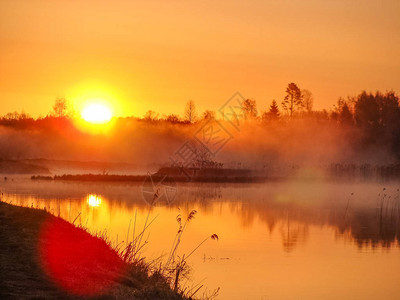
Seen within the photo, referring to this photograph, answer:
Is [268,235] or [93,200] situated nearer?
[268,235]

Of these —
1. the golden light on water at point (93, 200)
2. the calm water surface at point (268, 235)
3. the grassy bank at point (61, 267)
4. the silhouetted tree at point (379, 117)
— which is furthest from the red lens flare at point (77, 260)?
the silhouetted tree at point (379, 117)

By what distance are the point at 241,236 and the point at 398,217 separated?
12451mm

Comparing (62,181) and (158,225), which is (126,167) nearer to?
(62,181)

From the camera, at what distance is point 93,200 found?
3844cm

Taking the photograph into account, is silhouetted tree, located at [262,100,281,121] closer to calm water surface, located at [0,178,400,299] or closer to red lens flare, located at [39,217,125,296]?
calm water surface, located at [0,178,400,299]

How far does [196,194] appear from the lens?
4494 centimetres

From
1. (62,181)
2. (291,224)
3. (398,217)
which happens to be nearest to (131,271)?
(291,224)

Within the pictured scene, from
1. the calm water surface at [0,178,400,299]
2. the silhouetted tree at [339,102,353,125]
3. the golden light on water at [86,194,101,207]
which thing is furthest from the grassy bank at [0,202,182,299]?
the silhouetted tree at [339,102,353,125]

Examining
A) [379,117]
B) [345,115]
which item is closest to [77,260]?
[379,117]

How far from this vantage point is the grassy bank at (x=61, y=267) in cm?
1216

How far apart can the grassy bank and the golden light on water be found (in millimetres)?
17685

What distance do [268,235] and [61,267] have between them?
14.4m

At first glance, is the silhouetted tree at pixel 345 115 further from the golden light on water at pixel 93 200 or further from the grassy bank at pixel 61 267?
the grassy bank at pixel 61 267

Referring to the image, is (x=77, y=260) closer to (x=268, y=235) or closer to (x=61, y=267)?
(x=61, y=267)
